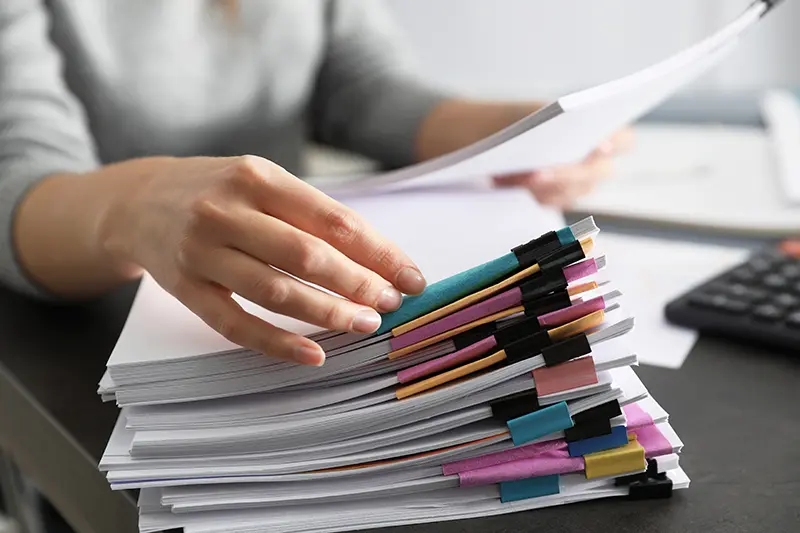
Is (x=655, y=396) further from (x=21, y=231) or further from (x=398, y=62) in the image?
(x=398, y=62)

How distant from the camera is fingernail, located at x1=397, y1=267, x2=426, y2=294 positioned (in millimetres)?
329

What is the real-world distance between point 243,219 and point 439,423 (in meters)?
0.12

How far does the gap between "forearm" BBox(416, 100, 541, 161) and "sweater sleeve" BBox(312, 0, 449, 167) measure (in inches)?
2.8

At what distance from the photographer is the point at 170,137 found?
0.90 metres

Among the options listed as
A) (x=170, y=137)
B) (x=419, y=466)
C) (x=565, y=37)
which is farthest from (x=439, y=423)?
(x=565, y=37)

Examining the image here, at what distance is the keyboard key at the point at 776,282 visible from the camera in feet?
1.63

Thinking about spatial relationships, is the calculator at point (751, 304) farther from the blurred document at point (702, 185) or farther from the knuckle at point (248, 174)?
the knuckle at point (248, 174)

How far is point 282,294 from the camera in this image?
33 centimetres

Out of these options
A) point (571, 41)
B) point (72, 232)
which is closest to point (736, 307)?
point (72, 232)

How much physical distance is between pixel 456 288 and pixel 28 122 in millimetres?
470

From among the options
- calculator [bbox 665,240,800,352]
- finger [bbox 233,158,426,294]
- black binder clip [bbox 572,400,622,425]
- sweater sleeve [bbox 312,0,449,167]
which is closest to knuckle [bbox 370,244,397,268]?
finger [bbox 233,158,426,294]

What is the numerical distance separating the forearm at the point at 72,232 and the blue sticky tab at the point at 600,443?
26cm

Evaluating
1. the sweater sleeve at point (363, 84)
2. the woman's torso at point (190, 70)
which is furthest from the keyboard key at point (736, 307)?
the woman's torso at point (190, 70)

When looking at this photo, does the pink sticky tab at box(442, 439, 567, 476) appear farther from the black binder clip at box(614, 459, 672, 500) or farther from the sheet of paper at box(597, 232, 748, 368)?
the sheet of paper at box(597, 232, 748, 368)
